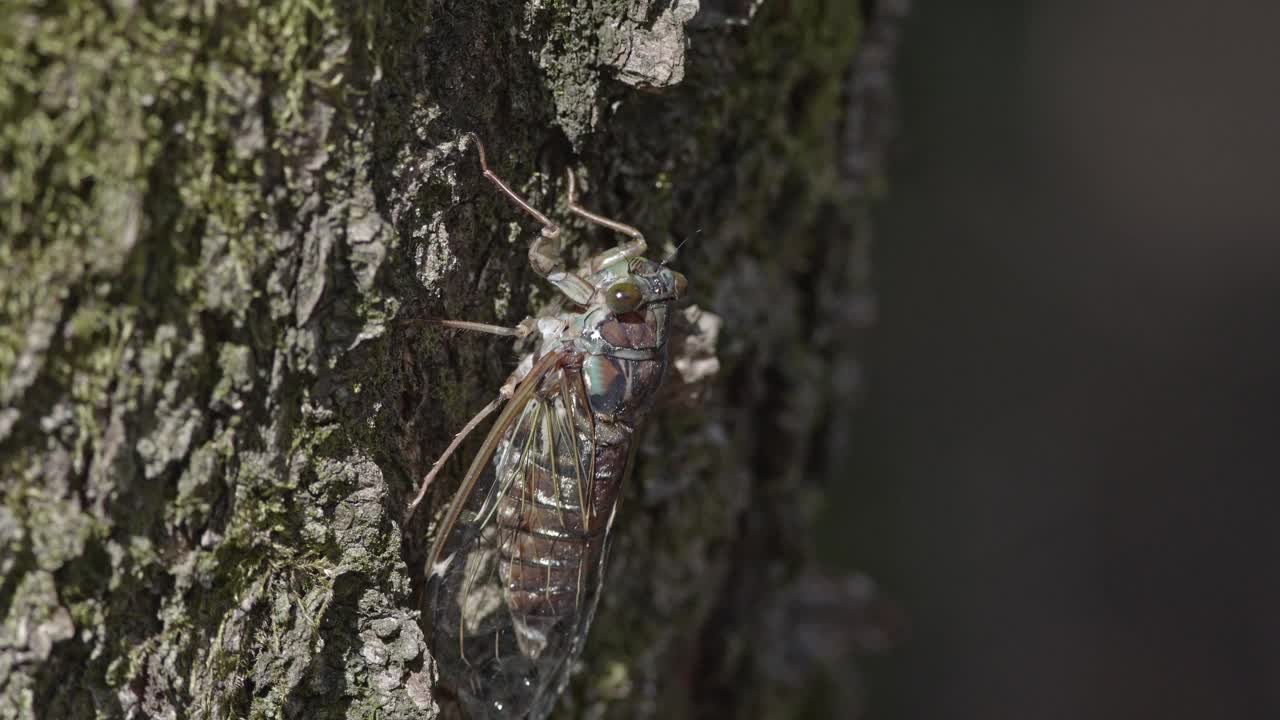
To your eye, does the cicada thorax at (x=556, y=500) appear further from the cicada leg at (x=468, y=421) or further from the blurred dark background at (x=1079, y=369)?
the blurred dark background at (x=1079, y=369)

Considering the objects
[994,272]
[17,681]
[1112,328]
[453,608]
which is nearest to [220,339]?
[17,681]

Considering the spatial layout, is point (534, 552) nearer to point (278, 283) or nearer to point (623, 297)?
point (623, 297)

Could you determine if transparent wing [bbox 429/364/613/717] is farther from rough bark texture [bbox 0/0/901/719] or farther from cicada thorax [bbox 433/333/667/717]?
rough bark texture [bbox 0/0/901/719]

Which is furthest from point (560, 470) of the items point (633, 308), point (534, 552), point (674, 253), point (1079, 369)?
point (1079, 369)

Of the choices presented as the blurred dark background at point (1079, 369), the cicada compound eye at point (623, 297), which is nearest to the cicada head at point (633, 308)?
the cicada compound eye at point (623, 297)

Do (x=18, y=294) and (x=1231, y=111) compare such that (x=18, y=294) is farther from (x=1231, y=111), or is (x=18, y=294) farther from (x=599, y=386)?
(x=1231, y=111)

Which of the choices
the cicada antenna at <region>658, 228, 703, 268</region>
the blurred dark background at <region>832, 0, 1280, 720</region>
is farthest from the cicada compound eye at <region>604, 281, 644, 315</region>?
the blurred dark background at <region>832, 0, 1280, 720</region>
